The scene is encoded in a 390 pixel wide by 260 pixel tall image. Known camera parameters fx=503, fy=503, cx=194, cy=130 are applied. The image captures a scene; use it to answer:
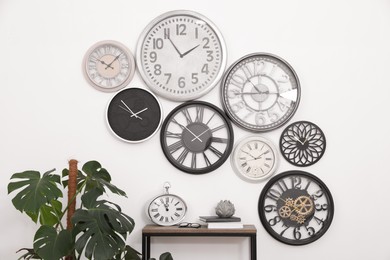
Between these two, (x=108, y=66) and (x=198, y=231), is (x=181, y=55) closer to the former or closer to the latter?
(x=108, y=66)

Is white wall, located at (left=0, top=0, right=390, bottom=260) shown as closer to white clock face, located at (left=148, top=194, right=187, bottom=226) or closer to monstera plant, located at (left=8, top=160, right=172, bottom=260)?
white clock face, located at (left=148, top=194, right=187, bottom=226)

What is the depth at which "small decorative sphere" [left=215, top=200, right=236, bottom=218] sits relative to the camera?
3.07m

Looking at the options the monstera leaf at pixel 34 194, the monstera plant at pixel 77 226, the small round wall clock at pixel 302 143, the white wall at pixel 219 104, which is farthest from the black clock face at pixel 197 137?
the monstera leaf at pixel 34 194

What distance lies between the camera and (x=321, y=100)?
131 inches

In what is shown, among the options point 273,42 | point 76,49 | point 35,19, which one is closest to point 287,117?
point 273,42

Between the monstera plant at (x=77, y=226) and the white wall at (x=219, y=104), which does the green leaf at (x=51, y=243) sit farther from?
the white wall at (x=219, y=104)

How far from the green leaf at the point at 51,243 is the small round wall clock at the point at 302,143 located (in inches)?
57.6

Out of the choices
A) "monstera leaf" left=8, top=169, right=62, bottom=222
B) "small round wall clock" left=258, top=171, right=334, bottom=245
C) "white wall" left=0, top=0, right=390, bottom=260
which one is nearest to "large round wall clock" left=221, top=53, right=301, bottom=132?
"white wall" left=0, top=0, right=390, bottom=260

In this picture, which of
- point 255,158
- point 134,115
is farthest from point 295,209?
point 134,115

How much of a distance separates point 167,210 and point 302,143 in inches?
38.5

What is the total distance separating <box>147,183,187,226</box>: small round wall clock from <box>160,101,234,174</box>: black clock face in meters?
0.22

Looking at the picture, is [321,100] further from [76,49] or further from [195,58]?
[76,49]

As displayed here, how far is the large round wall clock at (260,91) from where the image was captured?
10.8ft

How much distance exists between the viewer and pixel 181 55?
3.33 meters
